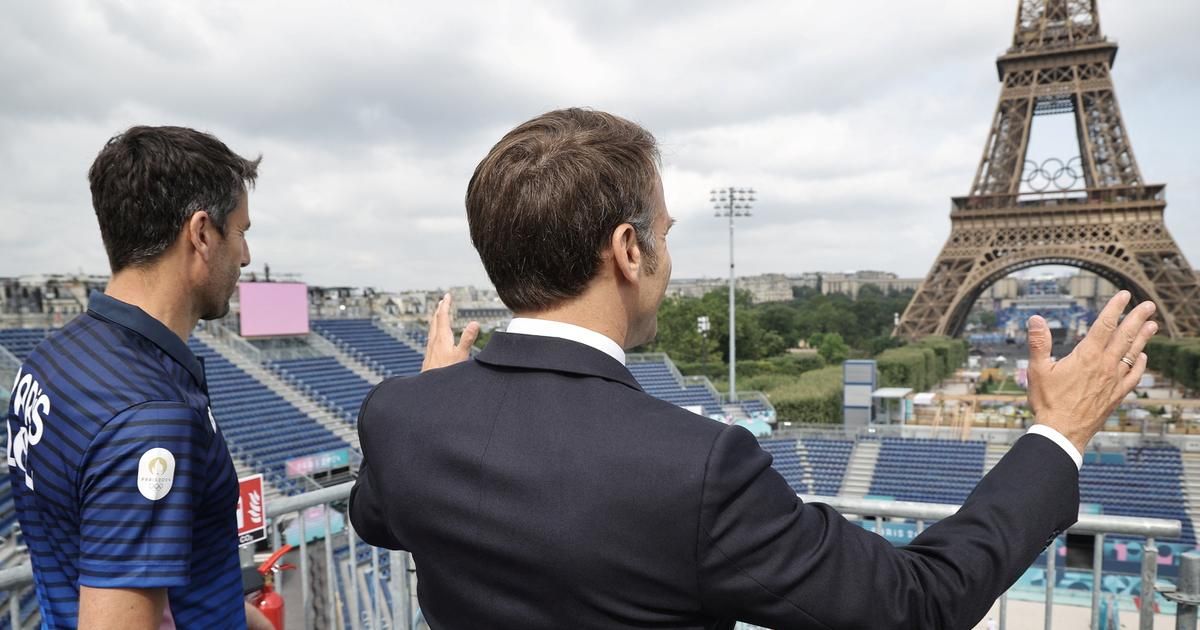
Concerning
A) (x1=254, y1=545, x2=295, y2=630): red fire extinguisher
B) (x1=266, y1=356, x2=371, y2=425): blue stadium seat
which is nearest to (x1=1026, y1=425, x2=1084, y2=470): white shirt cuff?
(x1=254, y1=545, x2=295, y2=630): red fire extinguisher

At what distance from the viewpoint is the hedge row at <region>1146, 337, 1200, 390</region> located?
21703 mm

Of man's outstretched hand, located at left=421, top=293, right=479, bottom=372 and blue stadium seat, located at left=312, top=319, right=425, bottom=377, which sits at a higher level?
man's outstretched hand, located at left=421, top=293, right=479, bottom=372

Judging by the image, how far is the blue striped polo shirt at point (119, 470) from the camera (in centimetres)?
104

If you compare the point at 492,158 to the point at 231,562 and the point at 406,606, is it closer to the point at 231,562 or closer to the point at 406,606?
the point at 231,562

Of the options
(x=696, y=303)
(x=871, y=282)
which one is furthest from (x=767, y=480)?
(x=871, y=282)

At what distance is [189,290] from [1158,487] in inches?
702

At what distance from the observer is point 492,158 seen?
0.94 meters

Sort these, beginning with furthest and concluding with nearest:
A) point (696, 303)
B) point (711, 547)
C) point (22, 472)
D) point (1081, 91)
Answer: point (696, 303)
point (1081, 91)
point (22, 472)
point (711, 547)

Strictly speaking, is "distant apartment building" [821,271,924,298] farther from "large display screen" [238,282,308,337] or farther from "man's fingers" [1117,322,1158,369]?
"man's fingers" [1117,322,1158,369]

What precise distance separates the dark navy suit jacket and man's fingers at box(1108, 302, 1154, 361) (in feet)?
0.61

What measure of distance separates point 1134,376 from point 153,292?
5.24ft

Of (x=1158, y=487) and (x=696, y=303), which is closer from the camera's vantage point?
(x=1158, y=487)

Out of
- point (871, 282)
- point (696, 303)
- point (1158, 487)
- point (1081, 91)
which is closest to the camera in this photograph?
point (1158, 487)

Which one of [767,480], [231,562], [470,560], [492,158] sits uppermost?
[492,158]
